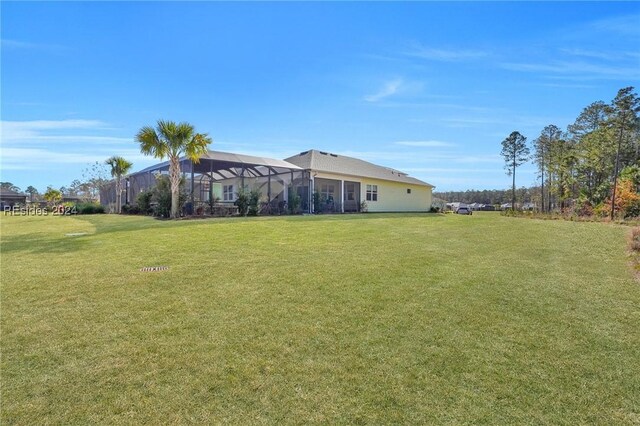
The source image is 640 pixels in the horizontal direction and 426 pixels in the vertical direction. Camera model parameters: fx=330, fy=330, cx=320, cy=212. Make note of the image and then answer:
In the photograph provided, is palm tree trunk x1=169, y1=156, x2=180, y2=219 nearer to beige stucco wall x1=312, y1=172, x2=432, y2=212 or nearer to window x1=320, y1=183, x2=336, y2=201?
beige stucco wall x1=312, y1=172, x2=432, y2=212

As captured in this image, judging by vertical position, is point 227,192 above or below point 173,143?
below

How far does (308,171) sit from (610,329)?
62.2 feet

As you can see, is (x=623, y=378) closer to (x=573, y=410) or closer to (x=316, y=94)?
(x=573, y=410)

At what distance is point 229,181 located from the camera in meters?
25.8

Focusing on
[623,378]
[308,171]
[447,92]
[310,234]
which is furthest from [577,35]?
[308,171]

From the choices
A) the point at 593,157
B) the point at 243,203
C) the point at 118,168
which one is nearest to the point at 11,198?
the point at 118,168

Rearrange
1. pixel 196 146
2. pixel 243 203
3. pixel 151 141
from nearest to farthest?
pixel 151 141, pixel 196 146, pixel 243 203

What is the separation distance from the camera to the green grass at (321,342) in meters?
2.27

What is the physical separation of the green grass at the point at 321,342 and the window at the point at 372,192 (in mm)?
20407

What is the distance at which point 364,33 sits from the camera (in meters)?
11.5

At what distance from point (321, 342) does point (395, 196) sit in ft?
88.3

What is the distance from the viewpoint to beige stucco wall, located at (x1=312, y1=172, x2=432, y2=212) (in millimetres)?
25797

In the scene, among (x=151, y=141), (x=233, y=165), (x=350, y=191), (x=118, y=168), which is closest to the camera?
(x=151, y=141)

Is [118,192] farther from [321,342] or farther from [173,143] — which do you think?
[321,342]
